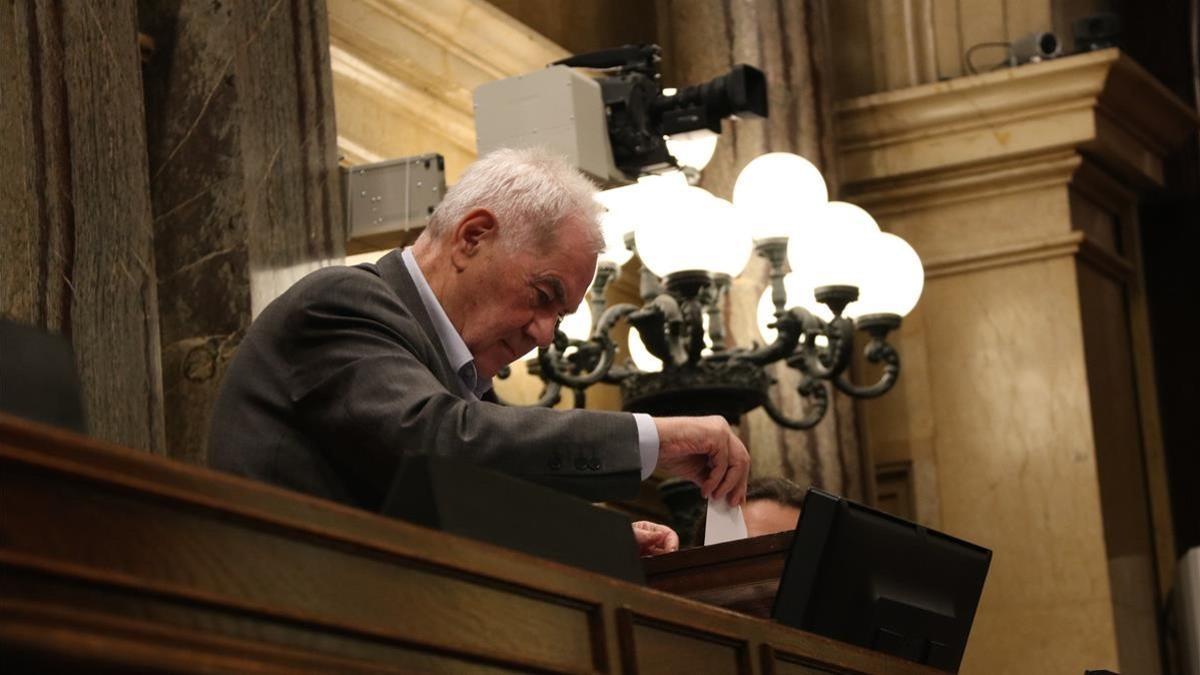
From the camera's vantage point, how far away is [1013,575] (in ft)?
30.4

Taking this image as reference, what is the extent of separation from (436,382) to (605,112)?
389cm

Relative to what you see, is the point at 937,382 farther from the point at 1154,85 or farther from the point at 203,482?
the point at 203,482

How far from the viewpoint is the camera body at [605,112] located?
704cm

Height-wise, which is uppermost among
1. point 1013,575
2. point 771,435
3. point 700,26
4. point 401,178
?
point 700,26

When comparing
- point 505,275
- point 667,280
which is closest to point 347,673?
point 505,275

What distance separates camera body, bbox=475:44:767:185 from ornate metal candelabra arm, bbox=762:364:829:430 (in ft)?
2.89

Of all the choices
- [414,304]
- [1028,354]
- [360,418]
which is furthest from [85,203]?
[1028,354]

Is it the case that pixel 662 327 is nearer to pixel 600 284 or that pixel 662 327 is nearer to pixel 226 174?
pixel 600 284

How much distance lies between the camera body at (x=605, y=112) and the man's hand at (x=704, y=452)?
3398 millimetres

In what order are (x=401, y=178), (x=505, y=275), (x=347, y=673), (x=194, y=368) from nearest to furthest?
(x=347, y=673) < (x=505, y=275) < (x=194, y=368) < (x=401, y=178)

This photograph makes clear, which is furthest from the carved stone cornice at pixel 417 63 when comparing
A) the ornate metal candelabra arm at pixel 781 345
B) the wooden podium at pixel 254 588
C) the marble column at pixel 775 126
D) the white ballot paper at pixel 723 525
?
the wooden podium at pixel 254 588

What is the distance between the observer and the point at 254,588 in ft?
7.33

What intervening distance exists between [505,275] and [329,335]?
1.57 ft

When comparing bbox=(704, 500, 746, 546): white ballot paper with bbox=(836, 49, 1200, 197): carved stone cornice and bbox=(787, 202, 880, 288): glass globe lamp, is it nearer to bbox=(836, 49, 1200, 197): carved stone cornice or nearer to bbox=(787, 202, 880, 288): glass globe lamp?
bbox=(787, 202, 880, 288): glass globe lamp
